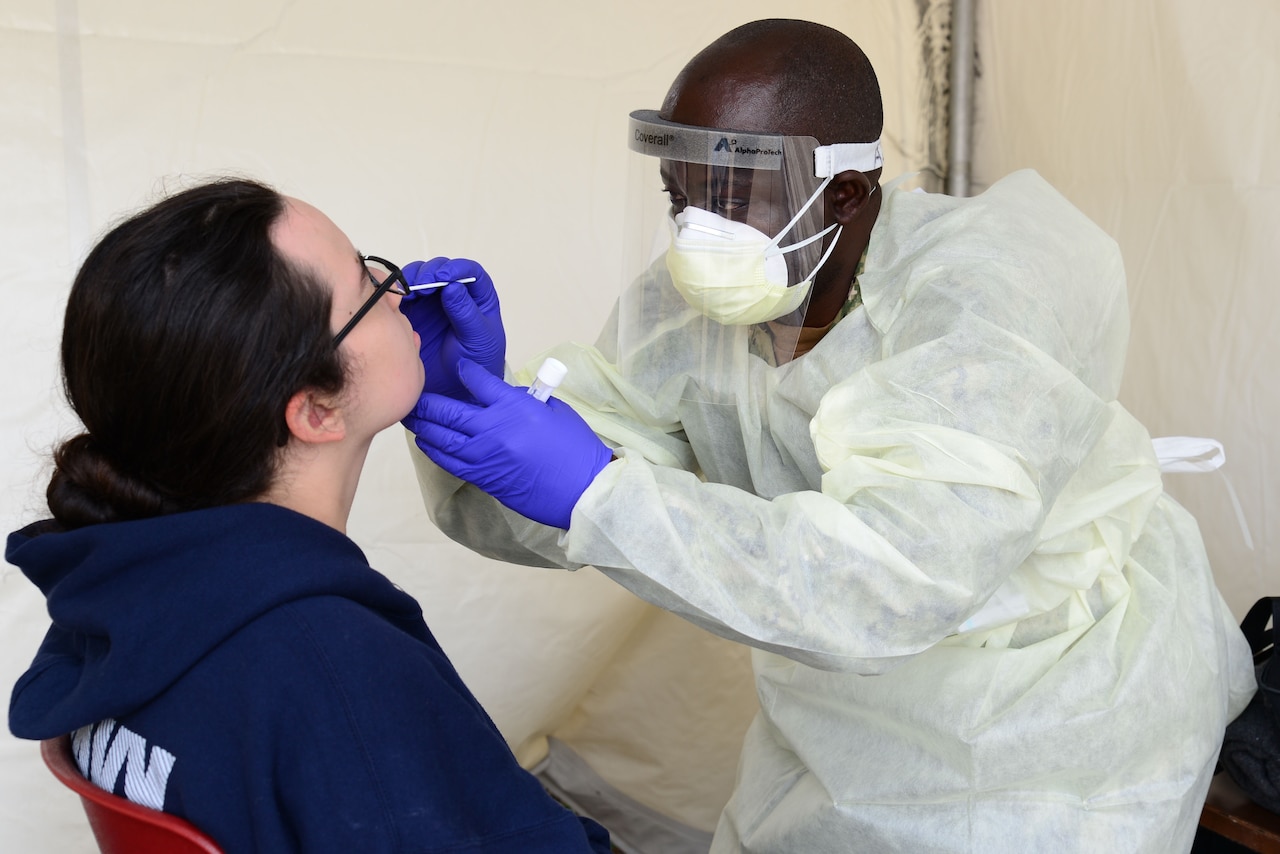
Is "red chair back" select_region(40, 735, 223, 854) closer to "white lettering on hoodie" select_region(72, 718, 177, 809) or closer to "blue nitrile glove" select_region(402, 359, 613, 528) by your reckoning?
"white lettering on hoodie" select_region(72, 718, 177, 809)

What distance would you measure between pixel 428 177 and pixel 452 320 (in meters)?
0.70

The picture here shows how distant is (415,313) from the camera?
47.6 inches

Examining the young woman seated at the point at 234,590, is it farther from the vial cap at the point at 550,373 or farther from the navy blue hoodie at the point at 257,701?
the vial cap at the point at 550,373

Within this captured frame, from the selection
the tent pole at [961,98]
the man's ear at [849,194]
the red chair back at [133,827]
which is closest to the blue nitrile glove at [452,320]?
the man's ear at [849,194]

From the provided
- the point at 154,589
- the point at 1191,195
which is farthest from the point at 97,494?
the point at 1191,195

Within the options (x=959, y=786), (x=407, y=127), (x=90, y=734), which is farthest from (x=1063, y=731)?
(x=407, y=127)

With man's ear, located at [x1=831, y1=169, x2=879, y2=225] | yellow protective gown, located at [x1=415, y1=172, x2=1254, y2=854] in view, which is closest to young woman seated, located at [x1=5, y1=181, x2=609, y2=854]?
yellow protective gown, located at [x1=415, y1=172, x2=1254, y2=854]

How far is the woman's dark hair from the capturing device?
0.84m

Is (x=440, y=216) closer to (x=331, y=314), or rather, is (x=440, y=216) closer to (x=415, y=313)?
(x=415, y=313)


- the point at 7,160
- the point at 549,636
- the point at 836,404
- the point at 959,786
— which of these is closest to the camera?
the point at 836,404

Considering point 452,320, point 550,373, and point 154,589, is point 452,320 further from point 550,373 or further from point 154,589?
point 154,589

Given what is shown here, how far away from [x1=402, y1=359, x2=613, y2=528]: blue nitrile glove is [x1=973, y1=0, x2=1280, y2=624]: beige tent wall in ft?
4.25

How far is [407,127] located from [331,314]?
35.4 inches

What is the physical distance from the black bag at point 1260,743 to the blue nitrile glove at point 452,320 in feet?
3.42
